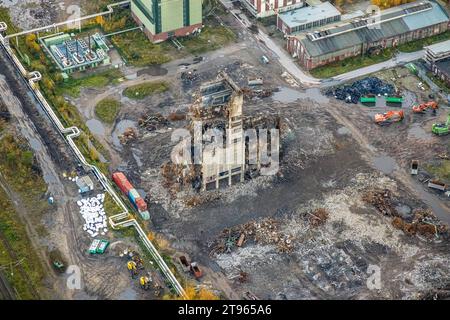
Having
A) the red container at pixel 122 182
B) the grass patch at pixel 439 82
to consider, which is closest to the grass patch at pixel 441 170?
the grass patch at pixel 439 82

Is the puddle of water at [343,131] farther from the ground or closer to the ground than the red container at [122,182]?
farther from the ground

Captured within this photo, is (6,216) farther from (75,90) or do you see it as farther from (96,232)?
(75,90)

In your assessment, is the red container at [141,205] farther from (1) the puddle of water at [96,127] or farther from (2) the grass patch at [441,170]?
(2) the grass patch at [441,170]

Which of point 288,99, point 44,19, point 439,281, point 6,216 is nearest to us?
point 439,281

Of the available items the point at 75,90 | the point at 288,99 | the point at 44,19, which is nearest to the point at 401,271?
the point at 288,99

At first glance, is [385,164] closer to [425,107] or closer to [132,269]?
[425,107]

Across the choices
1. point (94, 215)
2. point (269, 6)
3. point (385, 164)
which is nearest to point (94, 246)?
point (94, 215)

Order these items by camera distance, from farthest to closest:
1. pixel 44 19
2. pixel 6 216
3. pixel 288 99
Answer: pixel 44 19 → pixel 288 99 → pixel 6 216
